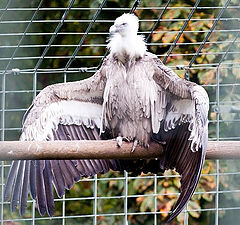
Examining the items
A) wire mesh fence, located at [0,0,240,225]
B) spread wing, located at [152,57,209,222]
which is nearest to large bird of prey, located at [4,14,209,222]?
spread wing, located at [152,57,209,222]

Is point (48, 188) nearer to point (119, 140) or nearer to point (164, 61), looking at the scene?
point (119, 140)

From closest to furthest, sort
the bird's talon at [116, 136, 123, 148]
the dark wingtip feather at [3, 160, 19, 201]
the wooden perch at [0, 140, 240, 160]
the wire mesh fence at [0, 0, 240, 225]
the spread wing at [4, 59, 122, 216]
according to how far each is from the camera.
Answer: the wooden perch at [0, 140, 240, 160], the bird's talon at [116, 136, 123, 148], the dark wingtip feather at [3, 160, 19, 201], the spread wing at [4, 59, 122, 216], the wire mesh fence at [0, 0, 240, 225]

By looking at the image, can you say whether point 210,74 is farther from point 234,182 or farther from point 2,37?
point 2,37

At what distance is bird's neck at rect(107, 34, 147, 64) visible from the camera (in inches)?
136

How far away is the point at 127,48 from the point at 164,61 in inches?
15.6

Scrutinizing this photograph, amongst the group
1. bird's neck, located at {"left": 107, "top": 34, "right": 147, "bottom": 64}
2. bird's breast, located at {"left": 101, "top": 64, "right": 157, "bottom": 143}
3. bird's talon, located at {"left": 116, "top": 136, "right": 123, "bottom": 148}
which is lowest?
bird's talon, located at {"left": 116, "top": 136, "right": 123, "bottom": 148}

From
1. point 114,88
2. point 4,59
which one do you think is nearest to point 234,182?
point 114,88

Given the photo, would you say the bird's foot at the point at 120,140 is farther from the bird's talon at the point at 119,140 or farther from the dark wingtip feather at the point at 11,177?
the dark wingtip feather at the point at 11,177

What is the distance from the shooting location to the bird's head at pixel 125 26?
3.47 meters

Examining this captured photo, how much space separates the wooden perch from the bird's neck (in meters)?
0.44

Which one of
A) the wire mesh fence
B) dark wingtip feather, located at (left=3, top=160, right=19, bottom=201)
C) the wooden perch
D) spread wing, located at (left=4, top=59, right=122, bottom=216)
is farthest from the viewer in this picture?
the wire mesh fence

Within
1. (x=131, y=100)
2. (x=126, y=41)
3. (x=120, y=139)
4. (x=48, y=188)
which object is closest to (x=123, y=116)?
(x=131, y=100)

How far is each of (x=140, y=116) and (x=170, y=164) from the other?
245 millimetres

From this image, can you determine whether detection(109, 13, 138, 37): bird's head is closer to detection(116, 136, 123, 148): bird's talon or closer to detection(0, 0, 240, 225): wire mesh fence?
detection(0, 0, 240, 225): wire mesh fence
